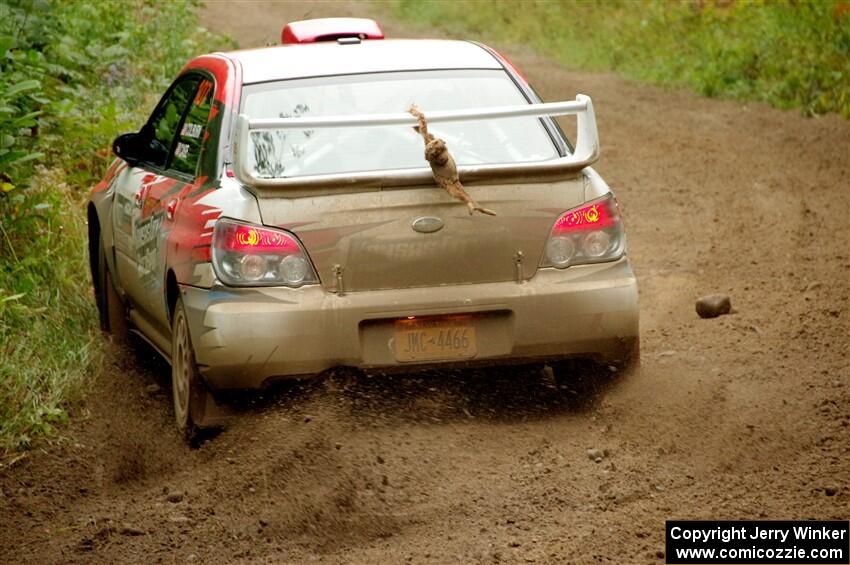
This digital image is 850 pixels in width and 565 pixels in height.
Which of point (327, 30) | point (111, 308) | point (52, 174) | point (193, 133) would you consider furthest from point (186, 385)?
point (327, 30)

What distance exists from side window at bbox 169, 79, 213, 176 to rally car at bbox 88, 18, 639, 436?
9.0 inches

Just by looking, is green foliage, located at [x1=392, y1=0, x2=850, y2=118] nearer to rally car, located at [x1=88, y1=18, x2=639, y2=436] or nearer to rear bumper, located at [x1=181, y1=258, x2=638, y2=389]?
rally car, located at [x1=88, y1=18, x2=639, y2=436]

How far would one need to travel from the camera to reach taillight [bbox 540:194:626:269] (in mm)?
Result: 5695

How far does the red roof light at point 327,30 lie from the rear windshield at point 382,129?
497 cm

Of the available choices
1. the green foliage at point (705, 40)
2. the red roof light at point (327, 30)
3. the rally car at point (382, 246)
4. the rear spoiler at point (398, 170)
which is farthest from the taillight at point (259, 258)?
the green foliage at point (705, 40)

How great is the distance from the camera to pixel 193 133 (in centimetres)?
662

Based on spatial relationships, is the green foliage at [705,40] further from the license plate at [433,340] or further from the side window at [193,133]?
the license plate at [433,340]

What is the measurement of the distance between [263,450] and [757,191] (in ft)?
23.8

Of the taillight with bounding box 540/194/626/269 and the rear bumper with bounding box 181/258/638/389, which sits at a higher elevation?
the taillight with bounding box 540/194/626/269

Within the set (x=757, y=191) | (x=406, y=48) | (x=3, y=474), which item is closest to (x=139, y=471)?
(x=3, y=474)

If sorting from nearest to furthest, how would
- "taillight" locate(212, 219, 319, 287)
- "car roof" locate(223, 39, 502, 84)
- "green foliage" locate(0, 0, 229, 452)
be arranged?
"taillight" locate(212, 219, 319, 287) → "car roof" locate(223, 39, 502, 84) → "green foliage" locate(0, 0, 229, 452)

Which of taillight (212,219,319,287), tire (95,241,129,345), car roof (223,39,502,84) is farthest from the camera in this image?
tire (95,241,129,345)

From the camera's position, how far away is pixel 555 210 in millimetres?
5672

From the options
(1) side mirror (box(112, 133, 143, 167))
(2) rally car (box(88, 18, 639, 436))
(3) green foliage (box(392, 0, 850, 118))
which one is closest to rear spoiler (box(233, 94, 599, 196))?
(2) rally car (box(88, 18, 639, 436))
